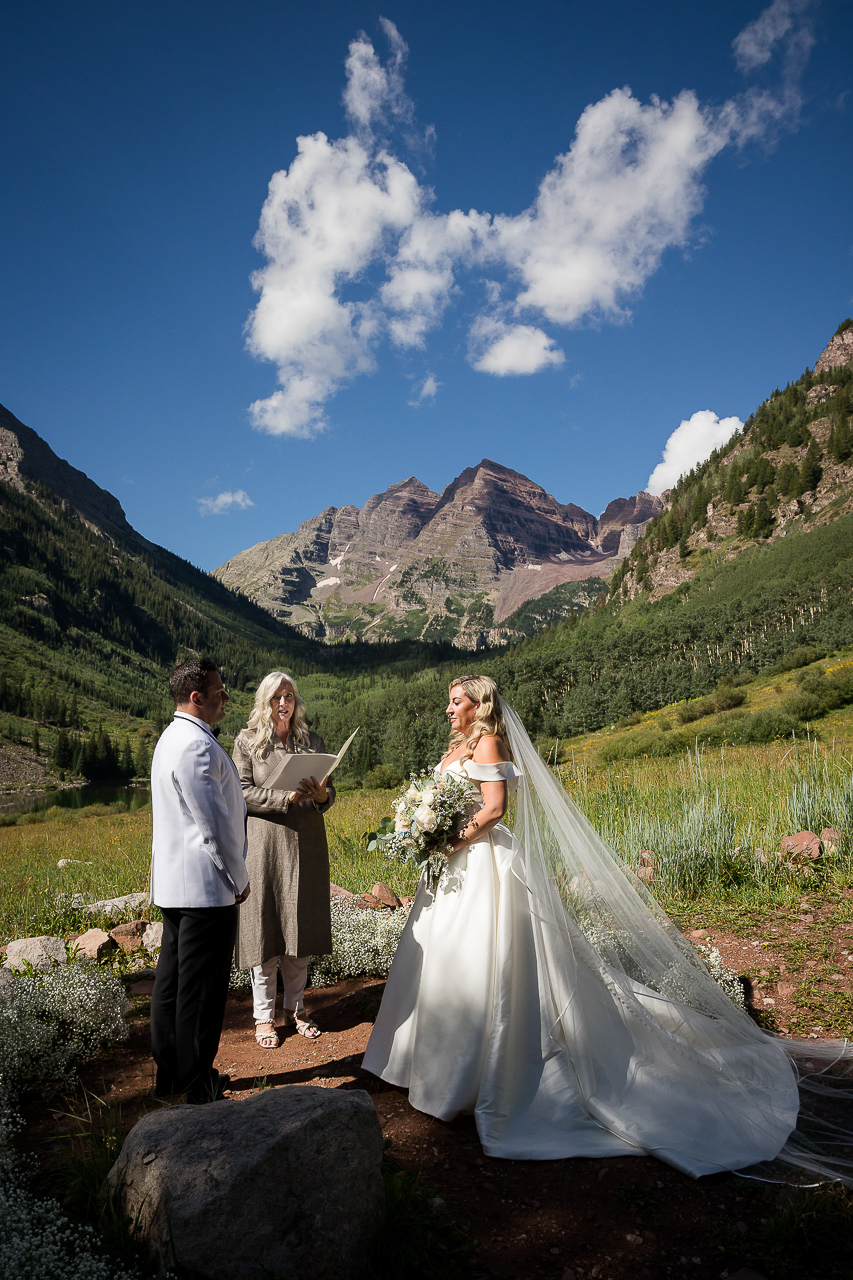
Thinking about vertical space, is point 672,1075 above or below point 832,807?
below

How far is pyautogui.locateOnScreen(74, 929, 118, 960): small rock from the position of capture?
21.6ft

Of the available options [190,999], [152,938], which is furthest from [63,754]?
[190,999]

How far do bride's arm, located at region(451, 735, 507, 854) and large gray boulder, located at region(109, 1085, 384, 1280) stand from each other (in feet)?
5.28

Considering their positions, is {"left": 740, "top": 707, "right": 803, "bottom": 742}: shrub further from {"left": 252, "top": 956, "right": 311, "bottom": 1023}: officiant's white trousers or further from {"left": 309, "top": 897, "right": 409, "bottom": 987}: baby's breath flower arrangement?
{"left": 252, "top": 956, "right": 311, "bottom": 1023}: officiant's white trousers

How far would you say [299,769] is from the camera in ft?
15.3

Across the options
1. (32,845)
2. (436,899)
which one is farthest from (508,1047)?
(32,845)

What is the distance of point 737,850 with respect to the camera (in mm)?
8055

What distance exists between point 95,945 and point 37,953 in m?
0.97

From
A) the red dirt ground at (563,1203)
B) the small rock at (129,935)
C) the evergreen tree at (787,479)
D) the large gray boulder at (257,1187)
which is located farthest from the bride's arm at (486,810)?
the evergreen tree at (787,479)

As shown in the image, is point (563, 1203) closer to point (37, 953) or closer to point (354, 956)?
point (354, 956)

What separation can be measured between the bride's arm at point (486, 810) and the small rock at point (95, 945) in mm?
A: 4683

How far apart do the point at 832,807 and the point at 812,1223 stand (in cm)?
693

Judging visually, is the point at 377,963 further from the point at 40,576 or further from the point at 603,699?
the point at 40,576

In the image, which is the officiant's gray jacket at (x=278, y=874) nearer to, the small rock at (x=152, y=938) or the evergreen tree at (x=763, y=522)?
the small rock at (x=152, y=938)
